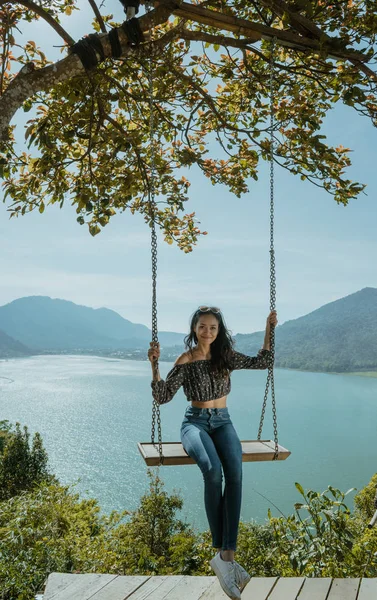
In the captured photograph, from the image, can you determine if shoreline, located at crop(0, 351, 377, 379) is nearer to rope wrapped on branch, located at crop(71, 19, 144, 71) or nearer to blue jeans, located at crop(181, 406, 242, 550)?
Result: blue jeans, located at crop(181, 406, 242, 550)

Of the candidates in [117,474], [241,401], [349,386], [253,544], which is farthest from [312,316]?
[253,544]

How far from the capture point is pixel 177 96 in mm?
4160

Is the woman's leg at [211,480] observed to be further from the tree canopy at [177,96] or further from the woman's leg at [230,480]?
the tree canopy at [177,96]

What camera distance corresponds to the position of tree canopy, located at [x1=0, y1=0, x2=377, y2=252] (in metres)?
2.70

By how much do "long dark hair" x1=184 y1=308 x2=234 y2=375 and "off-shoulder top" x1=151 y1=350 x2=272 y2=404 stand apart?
3 cm

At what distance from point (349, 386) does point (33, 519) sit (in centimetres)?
8174

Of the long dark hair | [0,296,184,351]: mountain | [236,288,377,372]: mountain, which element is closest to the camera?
the long dark hair

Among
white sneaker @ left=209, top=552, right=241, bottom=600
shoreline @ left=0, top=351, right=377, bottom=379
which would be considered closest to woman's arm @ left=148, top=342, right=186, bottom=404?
white sneaker @ left=209, top=552, right=241, bottom=600

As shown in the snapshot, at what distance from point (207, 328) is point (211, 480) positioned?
858mm

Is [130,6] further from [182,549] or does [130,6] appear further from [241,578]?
[182,549]

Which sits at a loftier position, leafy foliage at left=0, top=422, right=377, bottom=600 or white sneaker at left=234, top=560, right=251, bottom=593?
white sneaker at left=234, top=560, right=251, bottom=593

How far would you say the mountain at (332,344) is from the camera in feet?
287

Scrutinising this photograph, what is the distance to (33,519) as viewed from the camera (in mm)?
6430

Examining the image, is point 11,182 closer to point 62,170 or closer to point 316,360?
point 62,170
